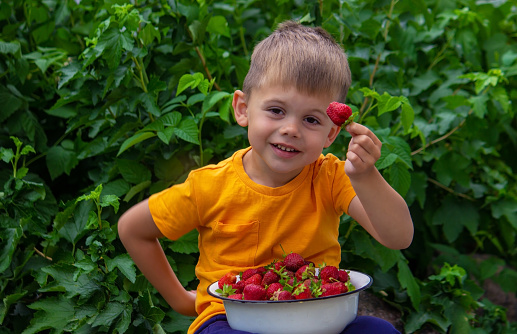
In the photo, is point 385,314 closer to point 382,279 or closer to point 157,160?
point 382,279

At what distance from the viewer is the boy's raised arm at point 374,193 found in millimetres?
1442

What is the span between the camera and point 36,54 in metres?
2.59

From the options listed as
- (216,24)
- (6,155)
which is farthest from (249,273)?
(216,24)

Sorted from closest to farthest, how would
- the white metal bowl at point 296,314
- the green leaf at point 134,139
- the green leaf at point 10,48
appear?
1. the white metal bowl at point 296,314
2. the green leaf at point 134,139
3. the green leaf at point 10,48

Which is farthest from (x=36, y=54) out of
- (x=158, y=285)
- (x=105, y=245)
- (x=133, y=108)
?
(x=158, y=285)

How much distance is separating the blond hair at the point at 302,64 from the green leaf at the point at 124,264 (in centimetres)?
63

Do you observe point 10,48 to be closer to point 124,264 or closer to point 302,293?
point 124,264

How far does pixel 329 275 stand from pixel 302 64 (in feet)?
1.73

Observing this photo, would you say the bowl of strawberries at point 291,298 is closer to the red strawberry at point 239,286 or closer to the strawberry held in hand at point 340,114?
the red strawberry at point 239,286

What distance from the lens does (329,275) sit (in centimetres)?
154

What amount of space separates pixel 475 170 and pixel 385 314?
959mm

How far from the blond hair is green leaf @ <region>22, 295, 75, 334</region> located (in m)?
0.89

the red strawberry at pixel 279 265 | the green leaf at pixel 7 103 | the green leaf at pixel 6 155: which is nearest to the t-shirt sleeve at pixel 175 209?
the red strawberry at pixel 279 265

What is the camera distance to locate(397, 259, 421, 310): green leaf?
2.36 metres
